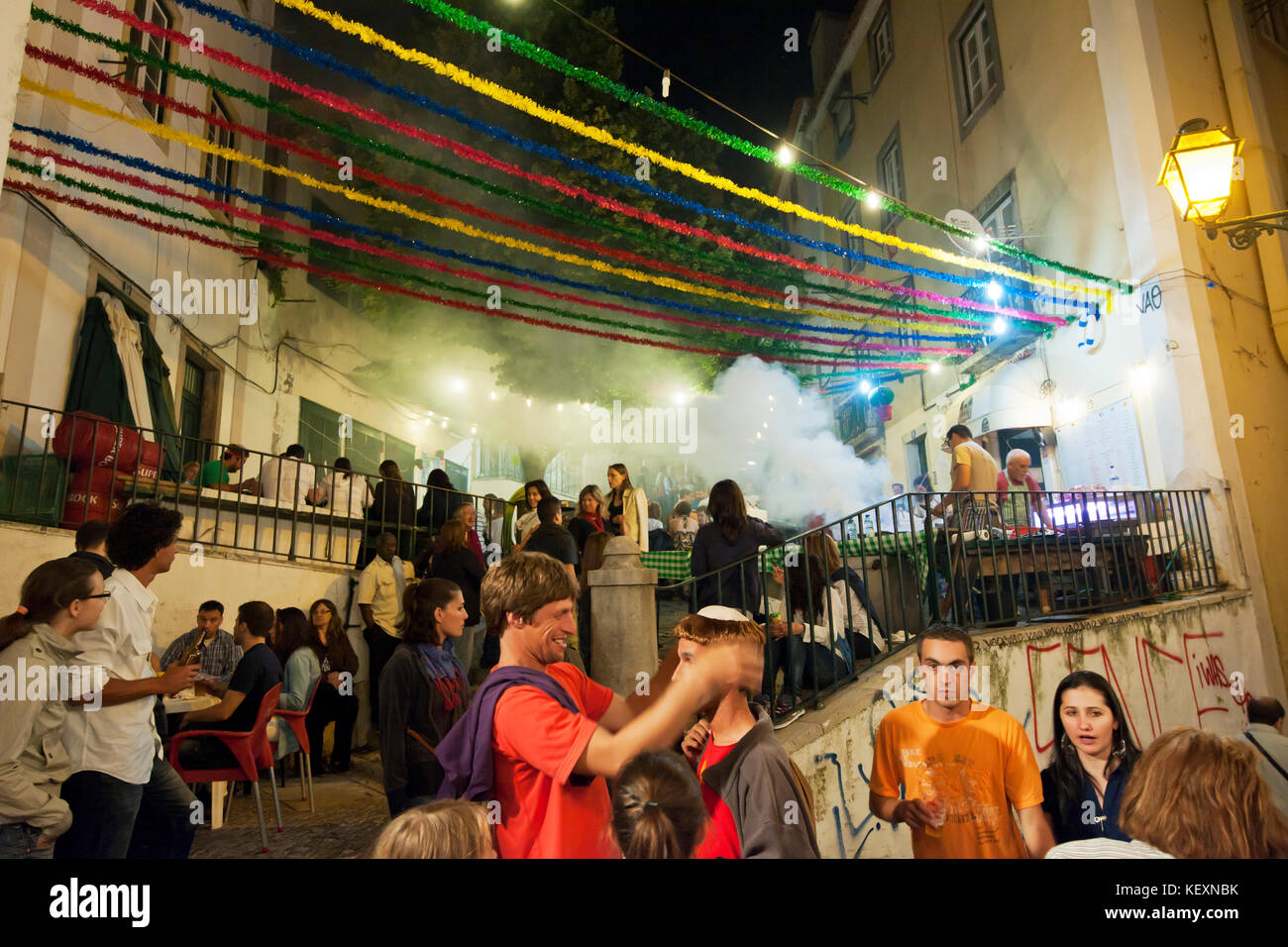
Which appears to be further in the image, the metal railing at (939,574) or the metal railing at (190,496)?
the metal railing at (190,496)

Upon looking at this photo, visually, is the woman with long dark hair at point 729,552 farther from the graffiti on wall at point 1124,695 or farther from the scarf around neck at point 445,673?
the scarf around neck at point 445,673

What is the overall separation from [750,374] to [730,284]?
Answer: 13095mm

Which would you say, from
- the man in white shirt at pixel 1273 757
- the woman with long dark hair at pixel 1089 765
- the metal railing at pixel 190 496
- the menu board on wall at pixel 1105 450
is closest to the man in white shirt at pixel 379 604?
the metal railing at pixel 190 496

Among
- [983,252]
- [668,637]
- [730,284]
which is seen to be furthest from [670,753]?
[983,252]

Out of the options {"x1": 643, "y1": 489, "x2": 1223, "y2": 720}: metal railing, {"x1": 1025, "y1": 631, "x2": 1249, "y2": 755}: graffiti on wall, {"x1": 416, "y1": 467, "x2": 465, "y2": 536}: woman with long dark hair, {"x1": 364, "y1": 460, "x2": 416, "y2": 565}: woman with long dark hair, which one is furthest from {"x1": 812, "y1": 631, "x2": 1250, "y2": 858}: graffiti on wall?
{"x1": 416, "y1": 467, "x2": 465, "y2": 536}: woman with long dark hair

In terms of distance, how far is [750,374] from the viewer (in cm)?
2239

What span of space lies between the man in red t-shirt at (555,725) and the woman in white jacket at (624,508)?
5722mm

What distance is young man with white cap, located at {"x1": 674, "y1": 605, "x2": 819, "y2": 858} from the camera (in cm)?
228

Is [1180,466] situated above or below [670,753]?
above

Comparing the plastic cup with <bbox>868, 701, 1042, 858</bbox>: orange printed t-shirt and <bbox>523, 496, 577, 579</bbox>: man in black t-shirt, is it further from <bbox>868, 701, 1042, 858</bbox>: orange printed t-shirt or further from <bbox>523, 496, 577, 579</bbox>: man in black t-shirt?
<bbox>523, 496, 577, 579</bbox>: man in black t-shirt

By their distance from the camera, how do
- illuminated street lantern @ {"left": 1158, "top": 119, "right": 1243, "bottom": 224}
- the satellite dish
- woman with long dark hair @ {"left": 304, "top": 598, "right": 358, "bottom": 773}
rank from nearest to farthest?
illuminated street lantern @ {"left": 1158, "top": 119, "right": 1243, "bottom": 224}
woman with long dark hair @ {"left": 304, "top": 598, "right": 358, "bottom": 773}
the satellite dish

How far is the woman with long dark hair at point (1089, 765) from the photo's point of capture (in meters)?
2.99

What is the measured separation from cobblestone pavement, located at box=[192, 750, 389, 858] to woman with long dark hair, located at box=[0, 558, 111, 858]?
1514 mm
